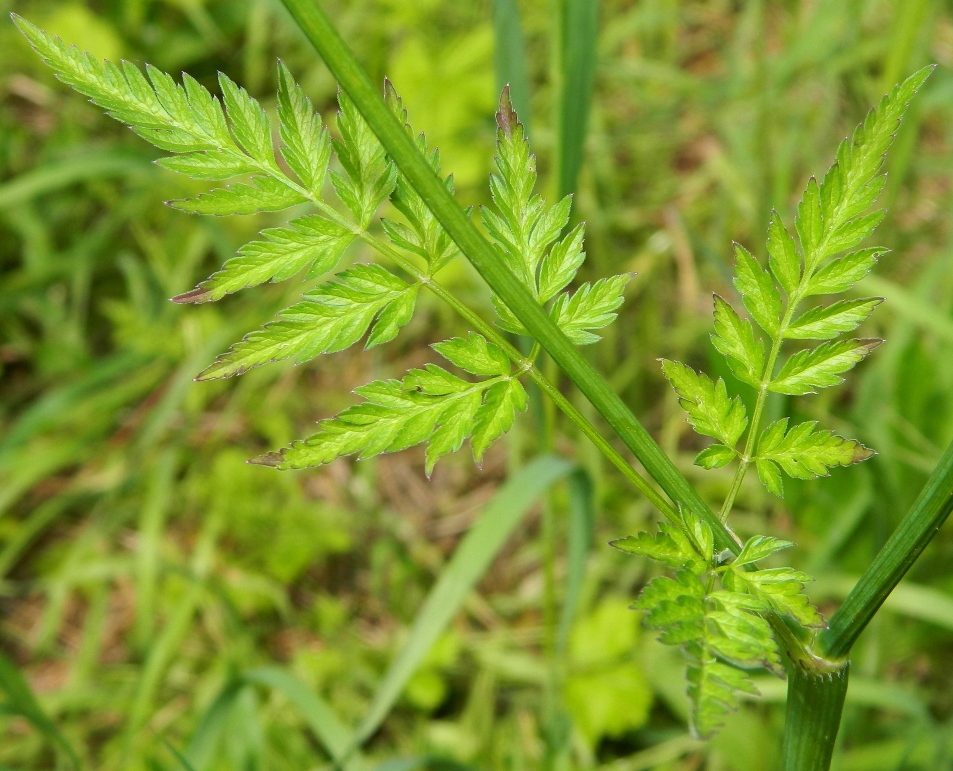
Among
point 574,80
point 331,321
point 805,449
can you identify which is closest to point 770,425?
point 805,449

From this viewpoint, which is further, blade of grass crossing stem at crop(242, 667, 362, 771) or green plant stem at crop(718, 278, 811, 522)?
blade of grass crossing stem at crop(242, 667, 362, 771)

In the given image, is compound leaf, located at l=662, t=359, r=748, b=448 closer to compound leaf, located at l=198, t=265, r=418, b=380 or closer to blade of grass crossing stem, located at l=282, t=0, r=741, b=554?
blade of grass crossing stem, located at l=282, t=0, r=741, b=554

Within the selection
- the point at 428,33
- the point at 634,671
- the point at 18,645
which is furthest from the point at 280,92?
the point at 428,33

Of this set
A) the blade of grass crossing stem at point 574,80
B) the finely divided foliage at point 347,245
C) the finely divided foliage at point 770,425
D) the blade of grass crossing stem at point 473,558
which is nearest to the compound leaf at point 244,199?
the finely divided foliage at point 347,245

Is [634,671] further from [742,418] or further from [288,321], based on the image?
[288,321]

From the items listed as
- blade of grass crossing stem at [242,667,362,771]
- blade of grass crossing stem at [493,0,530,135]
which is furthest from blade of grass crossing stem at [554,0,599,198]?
blade of grass crossing stem at [242,667,362,771]
